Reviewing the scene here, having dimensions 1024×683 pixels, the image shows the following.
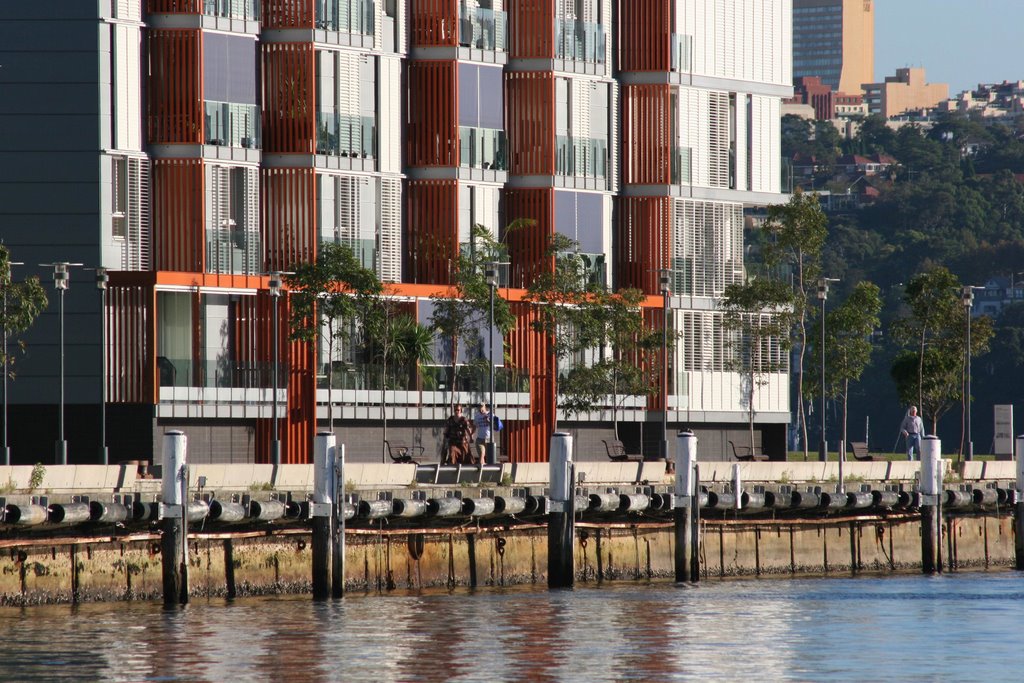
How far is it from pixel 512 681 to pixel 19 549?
936cm

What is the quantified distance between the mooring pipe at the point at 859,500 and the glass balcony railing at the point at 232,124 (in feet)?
88.9

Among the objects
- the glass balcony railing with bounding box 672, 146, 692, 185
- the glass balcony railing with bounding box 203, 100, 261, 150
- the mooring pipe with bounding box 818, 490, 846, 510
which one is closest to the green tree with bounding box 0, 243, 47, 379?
the glass balcony railing with bounding box 203, 100, 261, 150

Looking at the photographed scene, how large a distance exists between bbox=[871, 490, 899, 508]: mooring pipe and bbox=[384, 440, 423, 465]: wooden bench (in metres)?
17.4

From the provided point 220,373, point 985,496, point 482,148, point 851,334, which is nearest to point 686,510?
point 985,496

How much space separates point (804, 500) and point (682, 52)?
35182mm

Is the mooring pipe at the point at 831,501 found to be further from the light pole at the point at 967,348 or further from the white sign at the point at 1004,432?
the light pole at the point at 967,348

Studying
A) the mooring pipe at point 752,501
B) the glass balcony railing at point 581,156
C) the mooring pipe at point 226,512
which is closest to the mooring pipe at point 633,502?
the mooring pipe at point 752,501

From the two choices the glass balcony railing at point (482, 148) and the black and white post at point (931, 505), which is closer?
the black and white post at point (931, 505)

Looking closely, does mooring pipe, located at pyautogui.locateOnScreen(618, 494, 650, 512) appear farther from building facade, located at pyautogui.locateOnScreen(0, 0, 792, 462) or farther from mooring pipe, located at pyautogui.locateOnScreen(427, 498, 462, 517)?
building facade, located at pyautogui.locateOnScreen(0, 0, 792, 462)

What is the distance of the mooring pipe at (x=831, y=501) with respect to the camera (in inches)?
1859

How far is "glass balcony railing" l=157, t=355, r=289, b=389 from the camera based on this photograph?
68.1 m

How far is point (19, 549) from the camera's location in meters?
33.7

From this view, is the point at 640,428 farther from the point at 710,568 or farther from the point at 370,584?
the point at 370,584

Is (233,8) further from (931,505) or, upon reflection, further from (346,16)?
(931,505)
